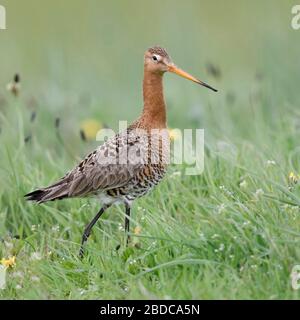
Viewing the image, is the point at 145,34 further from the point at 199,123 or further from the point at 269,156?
the point at 269,156

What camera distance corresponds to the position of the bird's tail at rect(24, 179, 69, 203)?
629cm

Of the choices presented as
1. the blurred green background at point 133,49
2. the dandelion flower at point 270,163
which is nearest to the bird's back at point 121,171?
the dandelion flower at point 270,163

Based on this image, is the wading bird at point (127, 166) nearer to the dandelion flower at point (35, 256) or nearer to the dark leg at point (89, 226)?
the dark leg at point (89, 226)

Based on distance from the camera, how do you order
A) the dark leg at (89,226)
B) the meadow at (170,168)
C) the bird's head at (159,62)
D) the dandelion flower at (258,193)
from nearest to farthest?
the meadow at (170,168), the dandelion flower at (258,193), the dark leg at (89,226), the bird's head at (159,62)

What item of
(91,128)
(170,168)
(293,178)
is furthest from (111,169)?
(91,128)

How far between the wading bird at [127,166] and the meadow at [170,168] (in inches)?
6.7

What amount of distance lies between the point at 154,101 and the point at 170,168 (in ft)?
2.01

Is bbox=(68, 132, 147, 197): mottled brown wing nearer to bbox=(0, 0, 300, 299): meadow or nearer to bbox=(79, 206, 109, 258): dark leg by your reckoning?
bbox=(79, 206, 109, 258): dark leg

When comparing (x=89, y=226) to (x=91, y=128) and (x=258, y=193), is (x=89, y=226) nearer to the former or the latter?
(x=258, y=193)

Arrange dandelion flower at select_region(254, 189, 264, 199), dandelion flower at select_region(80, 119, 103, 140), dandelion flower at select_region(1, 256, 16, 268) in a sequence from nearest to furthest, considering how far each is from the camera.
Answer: dandelion flower at select_region(254, 189, 264, 199) < dandelion flower at select_region(1, 256, 16, 268) < dandelion flower at select_region(80, 119, 103, 140)

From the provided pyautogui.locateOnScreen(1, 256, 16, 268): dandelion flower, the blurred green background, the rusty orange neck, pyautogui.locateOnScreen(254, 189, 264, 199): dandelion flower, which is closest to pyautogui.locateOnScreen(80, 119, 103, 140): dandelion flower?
the blurred green background

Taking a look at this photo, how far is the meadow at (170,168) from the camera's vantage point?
17.1 ft

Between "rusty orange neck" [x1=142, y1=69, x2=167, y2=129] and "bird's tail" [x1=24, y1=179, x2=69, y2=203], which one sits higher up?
"rusty orange neck" [x1=142, y1=69, x2=167, y2=129]

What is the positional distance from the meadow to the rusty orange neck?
0.40 meters
